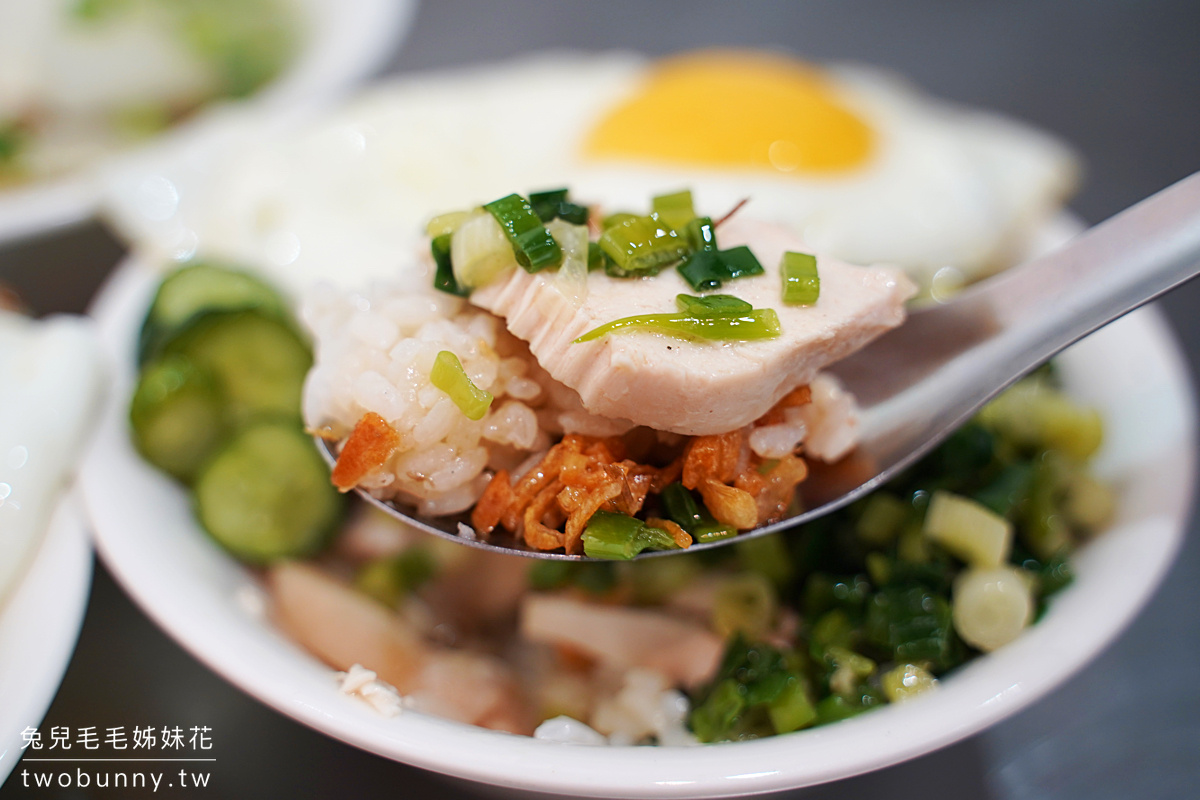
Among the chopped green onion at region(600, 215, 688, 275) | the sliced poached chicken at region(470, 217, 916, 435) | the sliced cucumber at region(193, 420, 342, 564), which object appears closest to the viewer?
the sliced poached chicken at region(470, 217, 916, 435)

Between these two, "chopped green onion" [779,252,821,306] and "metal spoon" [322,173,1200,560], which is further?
"metal spoon" [322,173,1200,560]

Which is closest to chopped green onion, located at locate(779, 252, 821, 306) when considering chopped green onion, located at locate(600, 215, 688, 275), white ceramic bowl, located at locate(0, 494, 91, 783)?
chopped green onion, located at locate(600, 215, 688, 275)

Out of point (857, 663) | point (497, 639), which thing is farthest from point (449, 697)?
point (857, 663)

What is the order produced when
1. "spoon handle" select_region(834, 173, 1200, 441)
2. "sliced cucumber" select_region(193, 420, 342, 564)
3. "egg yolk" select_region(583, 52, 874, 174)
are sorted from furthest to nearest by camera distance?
"egg yolk" select_region(583, 52, 874, 174) → "sliced cucumber" select_region(193, 420, 342, 564) → "spoon handle" select_region(834, 173, 1200, 441)

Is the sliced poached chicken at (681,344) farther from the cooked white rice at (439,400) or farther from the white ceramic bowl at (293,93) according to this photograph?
the white ceramic bowl at (293,93)

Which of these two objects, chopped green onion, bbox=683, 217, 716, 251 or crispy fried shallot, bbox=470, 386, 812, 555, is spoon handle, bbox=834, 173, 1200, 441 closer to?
crispy fried shallot, bbox=470, 386, 812, 555

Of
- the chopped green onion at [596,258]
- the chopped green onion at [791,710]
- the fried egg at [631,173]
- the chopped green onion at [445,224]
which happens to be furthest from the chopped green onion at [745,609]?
the fried egg at [631,173]
